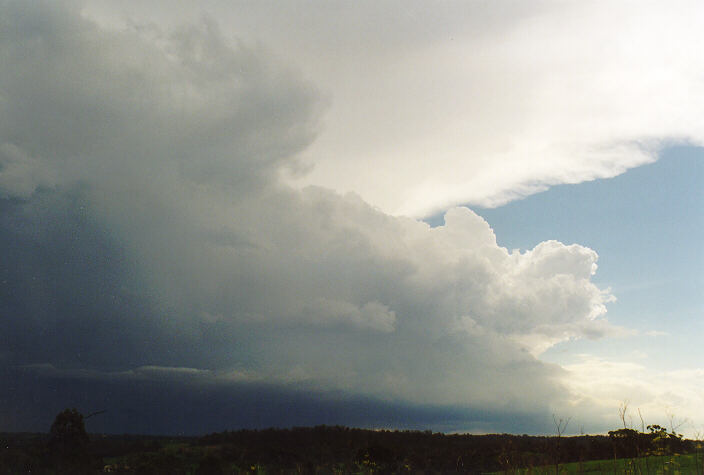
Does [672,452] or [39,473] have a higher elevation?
[672,452]

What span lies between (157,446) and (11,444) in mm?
37051

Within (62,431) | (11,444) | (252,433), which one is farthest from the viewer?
(252,433)

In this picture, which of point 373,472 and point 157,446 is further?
point 157,446

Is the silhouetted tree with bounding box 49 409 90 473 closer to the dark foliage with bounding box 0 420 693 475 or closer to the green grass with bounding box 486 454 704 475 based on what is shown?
the dark foliage with bounding box 0 420 693 475

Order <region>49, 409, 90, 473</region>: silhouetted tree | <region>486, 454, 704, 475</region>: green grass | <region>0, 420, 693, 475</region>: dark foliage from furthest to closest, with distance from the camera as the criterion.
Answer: <region>49, 409, 90, 473</region>: silhouetted tree → <region>0, 420, 693, 475</region>: dark foliage → <region>486, 454, 704, 475</region>: green grass

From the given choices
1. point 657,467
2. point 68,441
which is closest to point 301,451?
point 68,441

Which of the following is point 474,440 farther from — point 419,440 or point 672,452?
point 672,452

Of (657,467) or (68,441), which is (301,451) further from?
(657,467)

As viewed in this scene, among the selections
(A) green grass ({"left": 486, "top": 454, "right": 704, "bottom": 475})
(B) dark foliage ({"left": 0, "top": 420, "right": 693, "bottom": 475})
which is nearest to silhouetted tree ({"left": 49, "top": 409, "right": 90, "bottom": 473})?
(B) dark foliage ({"left": 0, "top": 420, "right": 693, "bottom": 475})

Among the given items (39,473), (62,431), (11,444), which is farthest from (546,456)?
(11,444)

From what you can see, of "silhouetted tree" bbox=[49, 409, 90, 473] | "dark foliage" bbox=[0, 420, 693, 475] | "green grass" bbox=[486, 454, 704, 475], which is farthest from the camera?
"silhouetted tree" bbox=[49, 409, 90, 473]

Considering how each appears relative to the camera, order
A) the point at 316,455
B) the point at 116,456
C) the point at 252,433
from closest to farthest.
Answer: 1. the point at 116,456
2. the point at 316,455
3. the point at 252,433

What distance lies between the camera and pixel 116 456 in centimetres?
9394

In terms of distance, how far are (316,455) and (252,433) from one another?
116 ft
